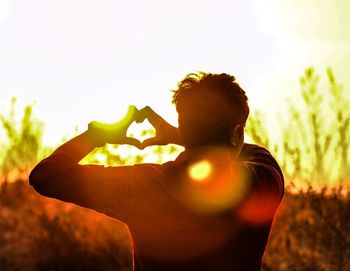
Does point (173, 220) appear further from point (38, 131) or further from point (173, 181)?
point (38, 131)

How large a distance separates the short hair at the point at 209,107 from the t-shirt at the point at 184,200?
0.05m

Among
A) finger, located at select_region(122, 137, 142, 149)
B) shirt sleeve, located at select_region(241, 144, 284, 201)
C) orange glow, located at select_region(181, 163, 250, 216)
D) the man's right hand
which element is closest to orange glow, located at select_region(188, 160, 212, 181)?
orange glow, located at select_region(181, 163, 250, 216)

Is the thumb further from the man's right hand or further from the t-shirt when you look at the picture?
the t-shirt

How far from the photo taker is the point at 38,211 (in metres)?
8.91

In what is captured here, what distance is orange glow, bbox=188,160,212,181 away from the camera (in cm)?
141

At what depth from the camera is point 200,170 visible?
1.42 m

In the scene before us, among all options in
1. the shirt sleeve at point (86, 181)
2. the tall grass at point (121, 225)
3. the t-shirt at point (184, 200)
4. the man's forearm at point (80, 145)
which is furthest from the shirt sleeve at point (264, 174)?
the tall grass at point (121, 225)

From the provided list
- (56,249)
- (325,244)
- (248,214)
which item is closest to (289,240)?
(325,244)

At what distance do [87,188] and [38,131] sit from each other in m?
7.91

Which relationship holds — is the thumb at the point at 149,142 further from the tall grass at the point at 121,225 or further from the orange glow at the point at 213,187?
the tall grass at the point at 121,225

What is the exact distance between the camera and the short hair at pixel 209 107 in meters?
1.49

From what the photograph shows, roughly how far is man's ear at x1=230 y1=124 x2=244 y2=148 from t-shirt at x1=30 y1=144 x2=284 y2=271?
5 centimetres

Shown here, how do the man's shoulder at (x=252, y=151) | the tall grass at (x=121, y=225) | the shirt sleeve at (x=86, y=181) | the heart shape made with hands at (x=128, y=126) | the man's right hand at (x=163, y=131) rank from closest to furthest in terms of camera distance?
the shirt sleeve at (x=86, y=181) → the heart shape made with hands at (x=128, y=126) → the man's shoulder at (x=252, y=151) → the man's right hand at (x=163, y=131) → the tall grass at (x=121, y=225)

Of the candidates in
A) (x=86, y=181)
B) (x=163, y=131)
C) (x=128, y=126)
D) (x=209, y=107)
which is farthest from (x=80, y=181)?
(x=163, y=131)
